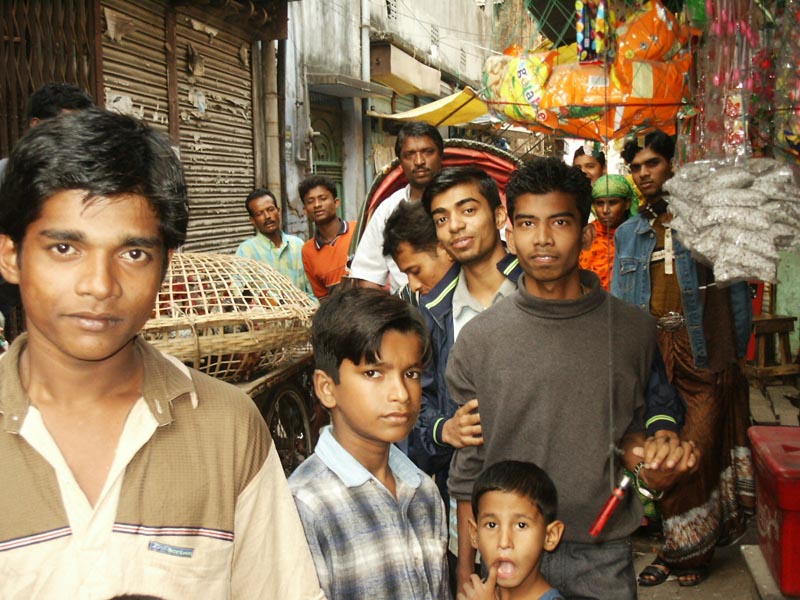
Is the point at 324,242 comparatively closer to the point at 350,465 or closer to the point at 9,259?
the point at 350,465

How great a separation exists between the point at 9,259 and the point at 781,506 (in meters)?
2.73

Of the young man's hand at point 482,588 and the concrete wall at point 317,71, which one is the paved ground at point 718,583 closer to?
the young man's hand at point 482,588

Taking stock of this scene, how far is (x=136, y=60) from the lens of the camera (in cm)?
651

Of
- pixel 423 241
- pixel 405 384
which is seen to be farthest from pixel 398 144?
pixel 405 384

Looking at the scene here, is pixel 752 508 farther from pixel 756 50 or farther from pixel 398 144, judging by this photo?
pixel 756 50

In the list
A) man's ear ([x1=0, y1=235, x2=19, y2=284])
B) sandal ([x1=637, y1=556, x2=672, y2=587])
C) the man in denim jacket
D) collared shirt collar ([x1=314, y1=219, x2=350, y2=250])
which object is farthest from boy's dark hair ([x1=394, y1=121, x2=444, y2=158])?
man's ear ([x1=0, y1=235, x2=19, y2=284])

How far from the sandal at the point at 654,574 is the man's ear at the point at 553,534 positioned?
→ 2.03 m

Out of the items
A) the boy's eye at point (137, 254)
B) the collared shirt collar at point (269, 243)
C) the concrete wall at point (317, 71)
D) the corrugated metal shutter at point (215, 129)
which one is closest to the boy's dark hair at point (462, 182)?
the boy's eye at point (137, 254)

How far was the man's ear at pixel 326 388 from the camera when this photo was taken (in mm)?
2010

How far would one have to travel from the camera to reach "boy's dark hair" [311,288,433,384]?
1.94 metres

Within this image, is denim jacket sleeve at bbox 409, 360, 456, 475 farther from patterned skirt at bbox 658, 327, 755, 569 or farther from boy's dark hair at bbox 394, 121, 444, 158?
boy's dark hair at bbox 394, 121, 444, 158

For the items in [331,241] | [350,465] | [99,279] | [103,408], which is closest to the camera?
[99,279]

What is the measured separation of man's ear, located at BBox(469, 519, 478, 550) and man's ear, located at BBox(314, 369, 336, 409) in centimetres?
54

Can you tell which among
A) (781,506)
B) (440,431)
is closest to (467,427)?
(440,431)
